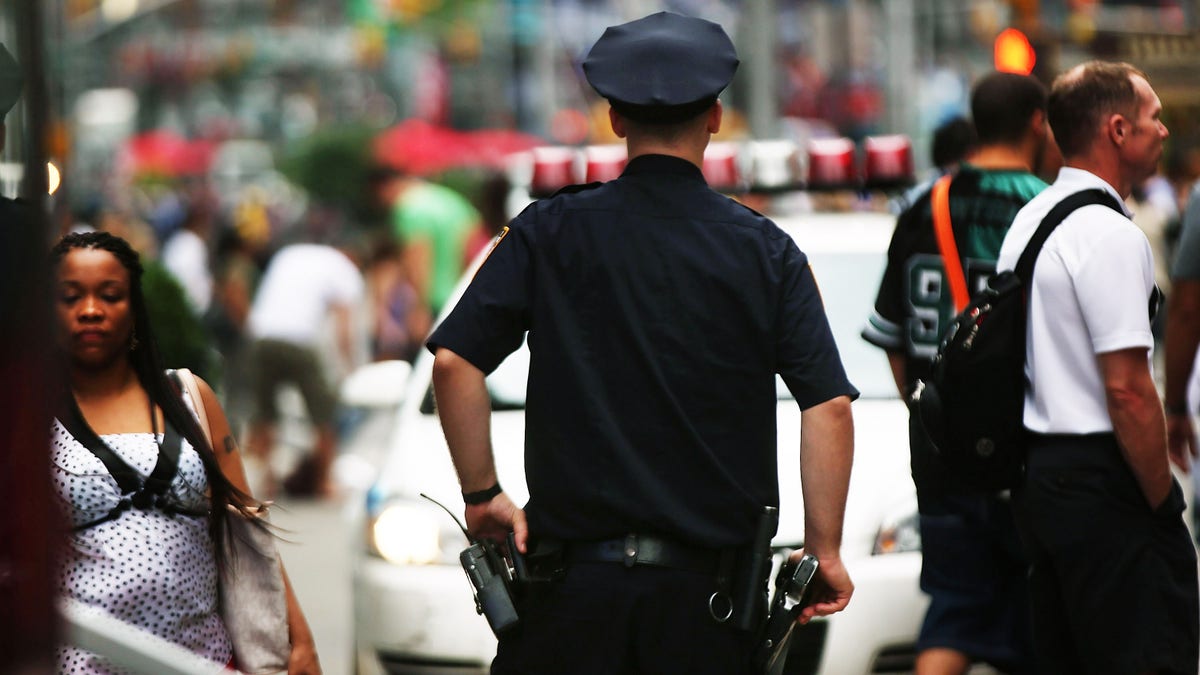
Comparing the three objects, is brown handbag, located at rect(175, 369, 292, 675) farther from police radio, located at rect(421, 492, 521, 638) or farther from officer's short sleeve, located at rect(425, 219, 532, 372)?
officer's short sleeve, located at rect(425, 219, 532, 372)

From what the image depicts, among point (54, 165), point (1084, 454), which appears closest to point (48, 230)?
point (54, 165)

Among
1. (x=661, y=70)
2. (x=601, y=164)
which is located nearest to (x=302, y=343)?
(x=601, y=164)

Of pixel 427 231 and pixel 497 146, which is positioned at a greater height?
pixel 427 231

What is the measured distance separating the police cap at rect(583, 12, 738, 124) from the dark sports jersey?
69.6 inches

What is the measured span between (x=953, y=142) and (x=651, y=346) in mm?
3505

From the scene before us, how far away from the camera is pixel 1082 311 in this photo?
4.36 metres

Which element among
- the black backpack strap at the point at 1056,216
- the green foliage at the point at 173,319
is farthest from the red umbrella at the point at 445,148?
the black backpack strap at the point at 1056,216

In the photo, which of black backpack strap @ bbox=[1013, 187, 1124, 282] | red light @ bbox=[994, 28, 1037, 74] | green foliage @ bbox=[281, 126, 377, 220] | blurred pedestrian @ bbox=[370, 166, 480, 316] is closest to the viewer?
black backpack strap @ bbox=[1013, 187, 1124, 282]

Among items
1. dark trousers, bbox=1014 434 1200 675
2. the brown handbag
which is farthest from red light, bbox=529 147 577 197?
the brown handbag

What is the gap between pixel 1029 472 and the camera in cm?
449

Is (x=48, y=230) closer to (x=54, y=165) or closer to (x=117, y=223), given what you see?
(x=54, y=165)

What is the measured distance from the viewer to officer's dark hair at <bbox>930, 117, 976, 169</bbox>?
683 centimetres

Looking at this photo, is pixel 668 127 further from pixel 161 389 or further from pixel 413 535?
pixel 413 535

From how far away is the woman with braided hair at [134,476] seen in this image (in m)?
3.80
